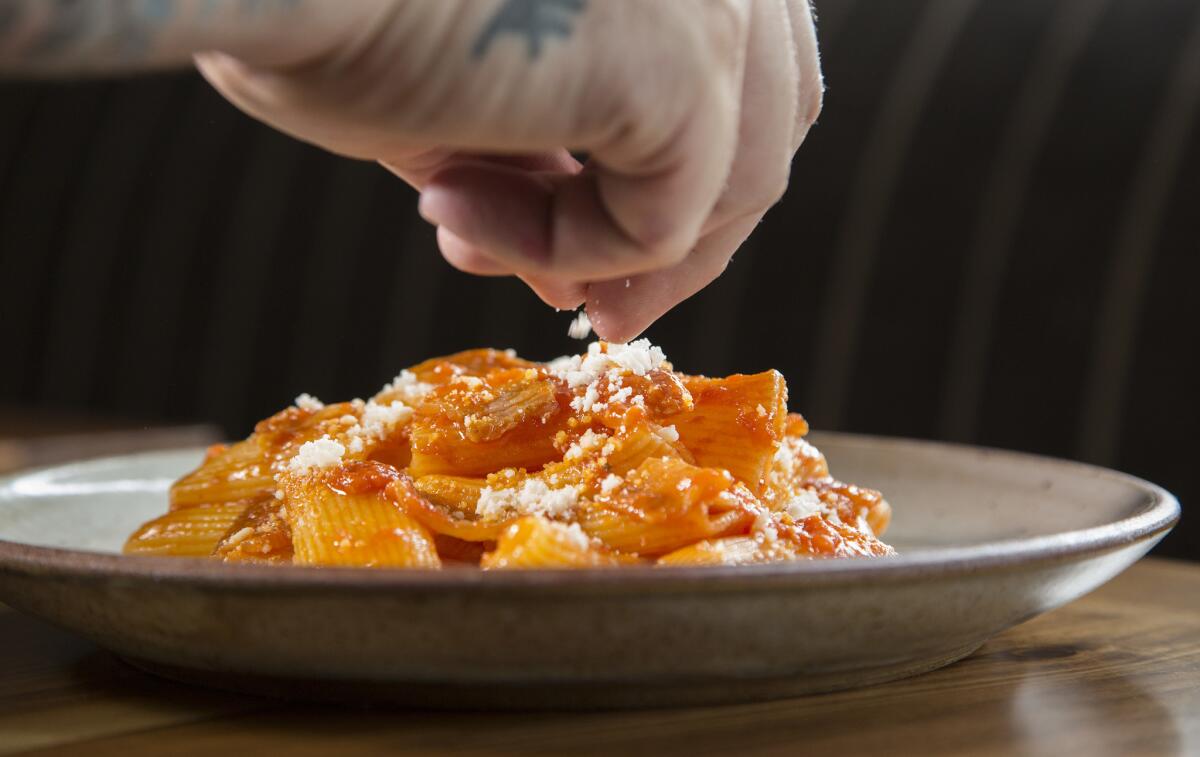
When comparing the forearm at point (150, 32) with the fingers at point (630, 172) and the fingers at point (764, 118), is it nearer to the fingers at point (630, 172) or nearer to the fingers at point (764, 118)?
the fingers at point (630, 172)

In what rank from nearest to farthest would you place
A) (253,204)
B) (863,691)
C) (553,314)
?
(863,691)
(553,314)
(253,204)

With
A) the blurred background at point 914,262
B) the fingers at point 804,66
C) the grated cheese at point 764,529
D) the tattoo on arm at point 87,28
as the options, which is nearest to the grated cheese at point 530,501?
the grated cheese at point 764,529

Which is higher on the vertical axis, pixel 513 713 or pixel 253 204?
pixel 253 204

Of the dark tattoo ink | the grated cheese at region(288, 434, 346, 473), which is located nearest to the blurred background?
the grated cheese at region(288, 434, 346, 473)

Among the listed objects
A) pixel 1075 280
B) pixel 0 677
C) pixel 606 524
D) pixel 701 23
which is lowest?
pixel 0 677

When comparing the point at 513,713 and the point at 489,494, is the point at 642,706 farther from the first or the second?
the point at 489,494

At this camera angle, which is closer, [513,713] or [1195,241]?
[513,713]

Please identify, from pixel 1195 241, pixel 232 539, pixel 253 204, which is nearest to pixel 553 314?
pixel 253 204
